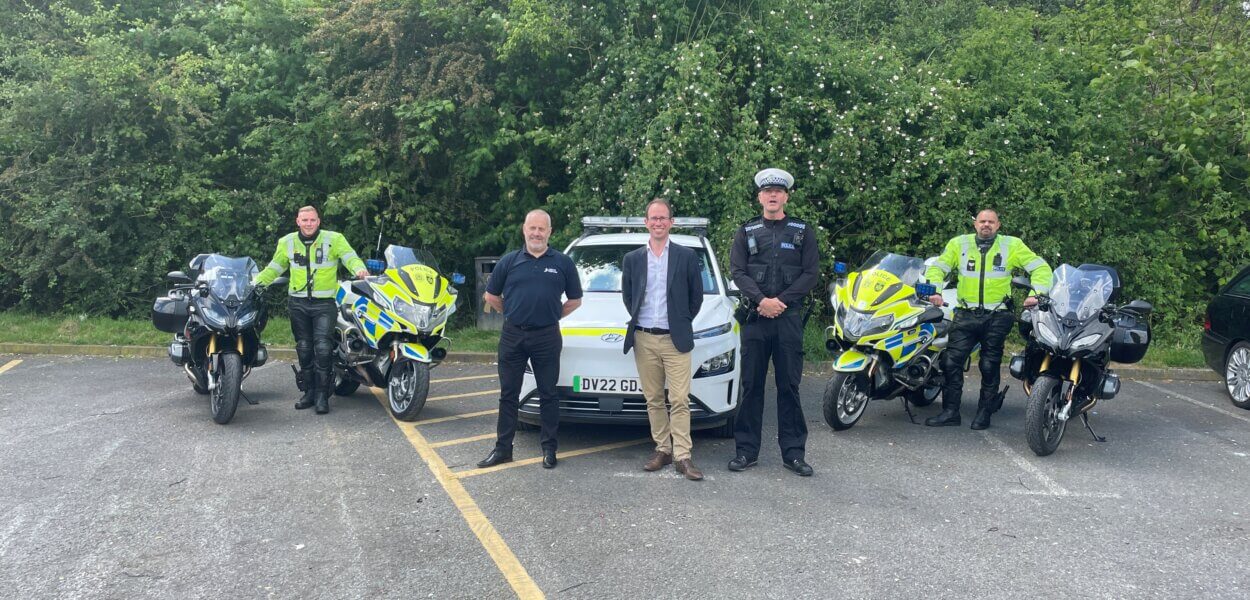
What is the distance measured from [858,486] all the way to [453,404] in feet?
12.5

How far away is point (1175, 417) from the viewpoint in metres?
7.94

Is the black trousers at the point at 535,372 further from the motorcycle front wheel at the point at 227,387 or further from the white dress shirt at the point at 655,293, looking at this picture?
the motorcycle front wheel at the point at 227,387

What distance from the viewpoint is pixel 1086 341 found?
635cm

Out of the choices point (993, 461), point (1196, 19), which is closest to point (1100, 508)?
point (993, 461)

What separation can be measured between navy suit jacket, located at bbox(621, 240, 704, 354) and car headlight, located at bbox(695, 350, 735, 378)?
39 cm

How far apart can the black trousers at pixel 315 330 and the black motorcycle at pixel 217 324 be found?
0.28m

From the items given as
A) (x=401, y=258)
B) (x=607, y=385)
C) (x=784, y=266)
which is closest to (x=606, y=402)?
(x=607, y=385)

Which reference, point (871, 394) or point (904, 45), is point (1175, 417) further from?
point (904, 45)

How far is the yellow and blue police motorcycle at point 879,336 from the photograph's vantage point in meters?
6.73

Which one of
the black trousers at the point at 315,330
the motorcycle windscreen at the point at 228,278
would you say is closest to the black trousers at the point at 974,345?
the black trousers at the point at 315,330

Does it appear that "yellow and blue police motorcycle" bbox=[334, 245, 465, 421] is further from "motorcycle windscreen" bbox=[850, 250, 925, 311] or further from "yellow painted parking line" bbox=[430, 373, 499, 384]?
"motorcycle windscreen" bbox=[850, 250, 925, 311]

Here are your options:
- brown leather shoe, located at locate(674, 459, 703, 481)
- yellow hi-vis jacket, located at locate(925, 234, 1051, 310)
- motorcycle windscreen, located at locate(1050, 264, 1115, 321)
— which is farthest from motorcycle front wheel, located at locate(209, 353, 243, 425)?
motorcycle windscreen, located at locate(1050, 264, 1115, 321)

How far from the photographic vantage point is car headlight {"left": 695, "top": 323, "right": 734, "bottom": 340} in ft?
20.6

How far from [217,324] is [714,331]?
3796 mm
